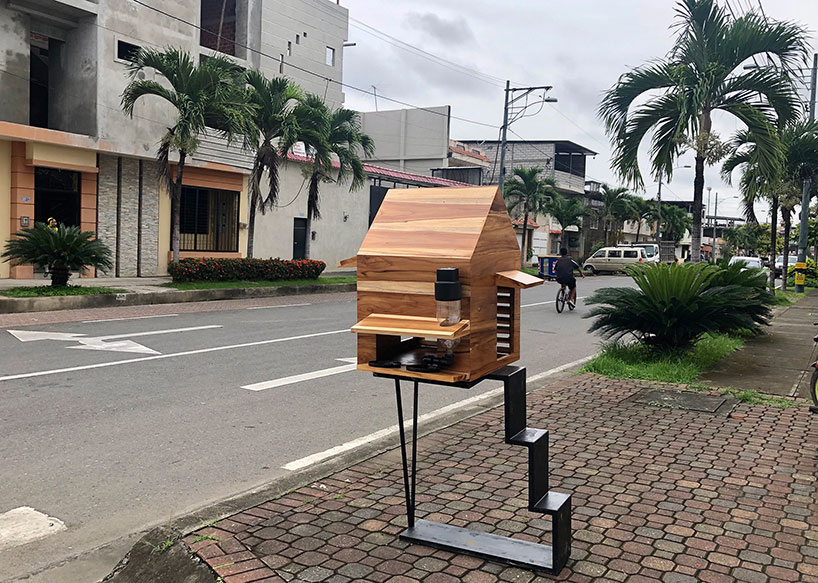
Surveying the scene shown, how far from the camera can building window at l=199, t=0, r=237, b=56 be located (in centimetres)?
3442

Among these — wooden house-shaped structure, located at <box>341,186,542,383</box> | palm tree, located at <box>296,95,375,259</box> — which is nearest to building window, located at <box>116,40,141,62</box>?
palm tree, located at <box>296,95,375,259</box>

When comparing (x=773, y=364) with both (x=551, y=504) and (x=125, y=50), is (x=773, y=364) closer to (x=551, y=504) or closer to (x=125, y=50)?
(x=551, y=504)

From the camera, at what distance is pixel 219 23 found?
3488 cm

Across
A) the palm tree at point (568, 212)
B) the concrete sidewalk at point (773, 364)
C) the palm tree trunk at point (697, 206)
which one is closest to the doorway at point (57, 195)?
the palm tree trunk at point (697, 206)

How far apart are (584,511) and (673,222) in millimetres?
72722

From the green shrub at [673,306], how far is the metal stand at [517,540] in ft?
18.7

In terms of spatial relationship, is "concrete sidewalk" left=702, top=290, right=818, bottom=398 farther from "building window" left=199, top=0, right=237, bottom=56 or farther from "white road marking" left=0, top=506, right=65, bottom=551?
"building window" left=199, top=0, right=237, bottom=56

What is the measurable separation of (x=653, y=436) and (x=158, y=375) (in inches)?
213

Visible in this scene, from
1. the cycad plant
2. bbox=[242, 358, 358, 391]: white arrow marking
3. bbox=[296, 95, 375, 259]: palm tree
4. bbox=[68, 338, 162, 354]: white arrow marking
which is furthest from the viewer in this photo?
bbox=[296, 95, 375, 259]: palm tree

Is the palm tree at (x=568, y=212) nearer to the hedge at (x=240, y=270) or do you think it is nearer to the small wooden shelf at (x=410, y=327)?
the hedge at (x=240, y=270)

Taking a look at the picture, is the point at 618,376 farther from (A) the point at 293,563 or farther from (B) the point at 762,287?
(A) the point at 293,563

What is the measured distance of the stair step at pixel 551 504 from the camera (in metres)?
3.54

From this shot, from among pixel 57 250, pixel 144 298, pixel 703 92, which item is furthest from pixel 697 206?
pixel 57 250

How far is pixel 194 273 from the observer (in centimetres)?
1978
